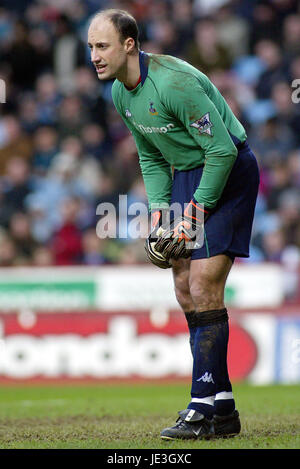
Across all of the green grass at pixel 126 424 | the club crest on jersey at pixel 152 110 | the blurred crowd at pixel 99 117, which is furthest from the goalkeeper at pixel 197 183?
the blurred crowd at pixel 99 117

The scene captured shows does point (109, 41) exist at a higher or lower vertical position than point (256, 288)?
higher

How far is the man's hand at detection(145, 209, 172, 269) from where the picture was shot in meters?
5.54

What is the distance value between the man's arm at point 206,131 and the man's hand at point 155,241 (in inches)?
18.4

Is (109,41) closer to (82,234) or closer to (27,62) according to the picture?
(82,234)

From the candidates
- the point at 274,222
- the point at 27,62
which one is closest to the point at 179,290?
the point at 274,222

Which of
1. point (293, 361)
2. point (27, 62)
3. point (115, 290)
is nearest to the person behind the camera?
point (293, 361)

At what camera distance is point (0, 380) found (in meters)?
11.1

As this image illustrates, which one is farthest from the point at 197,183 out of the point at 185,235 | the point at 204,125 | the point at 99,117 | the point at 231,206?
the point at 99,117

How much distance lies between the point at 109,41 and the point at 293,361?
255 inches

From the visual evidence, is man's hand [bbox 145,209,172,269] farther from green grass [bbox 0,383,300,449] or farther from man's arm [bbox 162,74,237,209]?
green grass [bbox 0,383,300,449]

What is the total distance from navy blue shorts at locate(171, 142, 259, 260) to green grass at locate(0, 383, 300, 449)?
→ 115cm

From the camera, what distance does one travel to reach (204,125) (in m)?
5.13

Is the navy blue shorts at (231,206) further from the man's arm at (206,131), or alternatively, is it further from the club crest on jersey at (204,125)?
the club crest on jersey at (204,125)

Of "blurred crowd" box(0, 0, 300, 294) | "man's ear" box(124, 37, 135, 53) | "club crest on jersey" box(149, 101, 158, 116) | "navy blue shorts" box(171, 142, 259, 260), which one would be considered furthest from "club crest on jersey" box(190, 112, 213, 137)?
"blurred crowd" box(0, 0, 300, 294)
